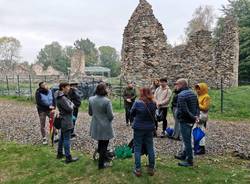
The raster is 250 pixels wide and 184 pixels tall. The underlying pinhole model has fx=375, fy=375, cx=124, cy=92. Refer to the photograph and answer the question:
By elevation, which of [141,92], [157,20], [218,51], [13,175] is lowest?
[13,175]

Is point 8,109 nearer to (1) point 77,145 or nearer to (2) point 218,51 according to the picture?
(1) point 77,145

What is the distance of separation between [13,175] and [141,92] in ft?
13.0

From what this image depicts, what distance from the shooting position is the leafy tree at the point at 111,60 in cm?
7571

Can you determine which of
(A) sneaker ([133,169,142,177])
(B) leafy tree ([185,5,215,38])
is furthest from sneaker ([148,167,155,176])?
(B) leafy tree ([185,5,215,38])

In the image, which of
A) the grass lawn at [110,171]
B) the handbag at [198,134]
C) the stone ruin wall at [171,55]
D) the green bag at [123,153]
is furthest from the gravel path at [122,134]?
the stone ruin wall at [171,55]

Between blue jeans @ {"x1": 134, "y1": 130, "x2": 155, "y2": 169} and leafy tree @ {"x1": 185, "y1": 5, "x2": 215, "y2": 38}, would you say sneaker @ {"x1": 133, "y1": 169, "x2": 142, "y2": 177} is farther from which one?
leafy tree @ {"x1": 185, "y1": 5, "x2": 215, "y2": 38}

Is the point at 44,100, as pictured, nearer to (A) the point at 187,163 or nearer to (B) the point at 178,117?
(B) the point at 178,117

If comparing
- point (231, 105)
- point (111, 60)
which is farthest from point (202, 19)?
point (231, 105)

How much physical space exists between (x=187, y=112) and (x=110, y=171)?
2.18 meters

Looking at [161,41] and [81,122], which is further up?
[161,41]

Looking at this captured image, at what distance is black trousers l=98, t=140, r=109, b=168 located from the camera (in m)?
8.42

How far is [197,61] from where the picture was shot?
2508 centimetres

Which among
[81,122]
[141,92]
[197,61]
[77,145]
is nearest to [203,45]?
[197,61]

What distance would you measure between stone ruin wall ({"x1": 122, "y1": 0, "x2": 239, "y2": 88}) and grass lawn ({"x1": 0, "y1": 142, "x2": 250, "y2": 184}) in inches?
535
